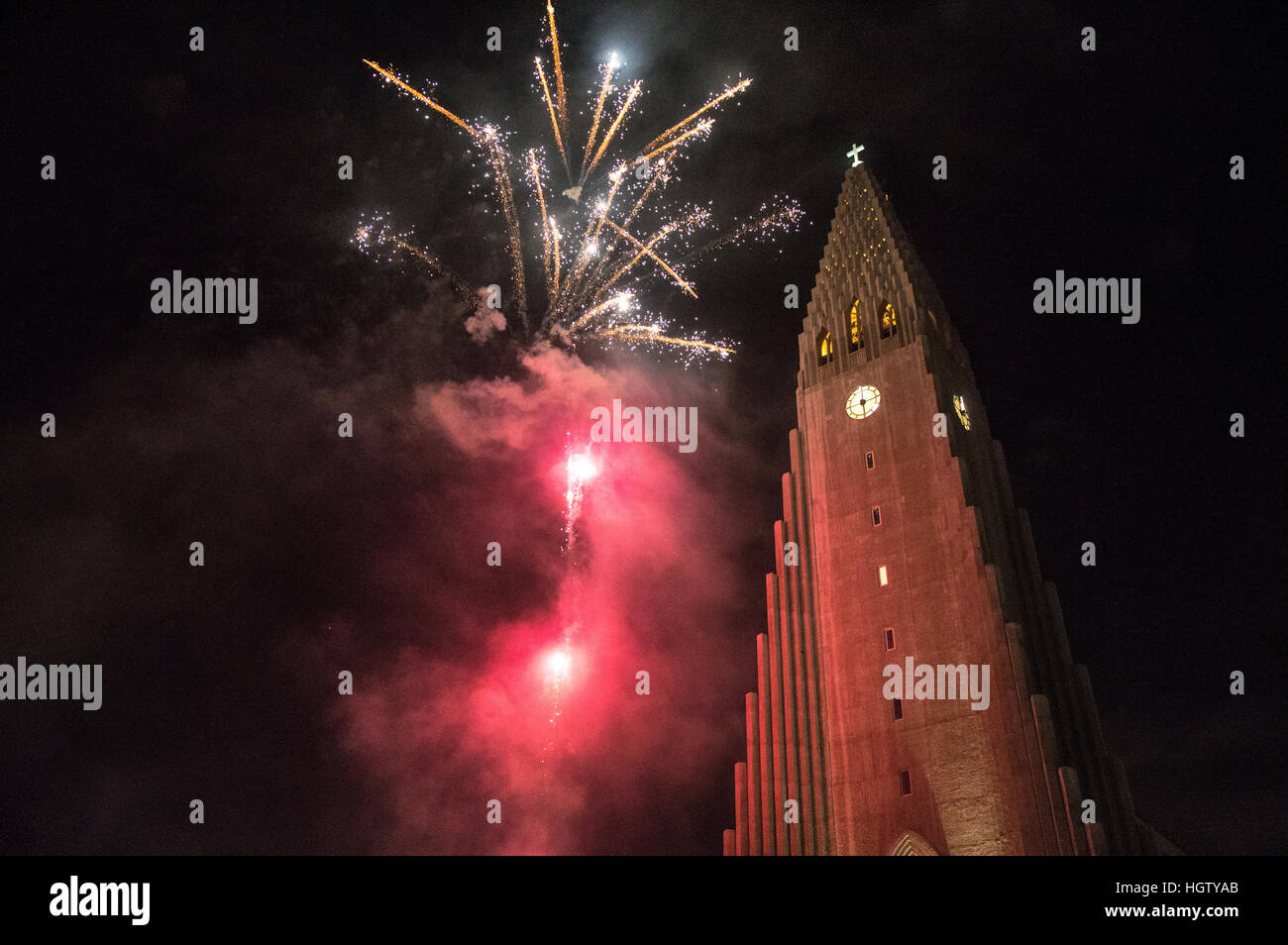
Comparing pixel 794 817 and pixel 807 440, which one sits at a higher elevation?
pixel 807 440

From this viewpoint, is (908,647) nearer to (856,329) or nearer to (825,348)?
(825,348)

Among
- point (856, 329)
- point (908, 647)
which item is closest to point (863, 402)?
point (856, 329)

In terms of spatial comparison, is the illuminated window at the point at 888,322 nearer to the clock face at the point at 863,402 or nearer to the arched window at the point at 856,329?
the arched window at the point at 856,329

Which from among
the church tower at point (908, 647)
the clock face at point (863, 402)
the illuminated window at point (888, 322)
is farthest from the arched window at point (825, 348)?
the clock face at point (863, 402)

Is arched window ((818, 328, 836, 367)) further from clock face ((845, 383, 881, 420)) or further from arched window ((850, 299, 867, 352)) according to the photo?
clock face ((845, 383, 881, 420))
